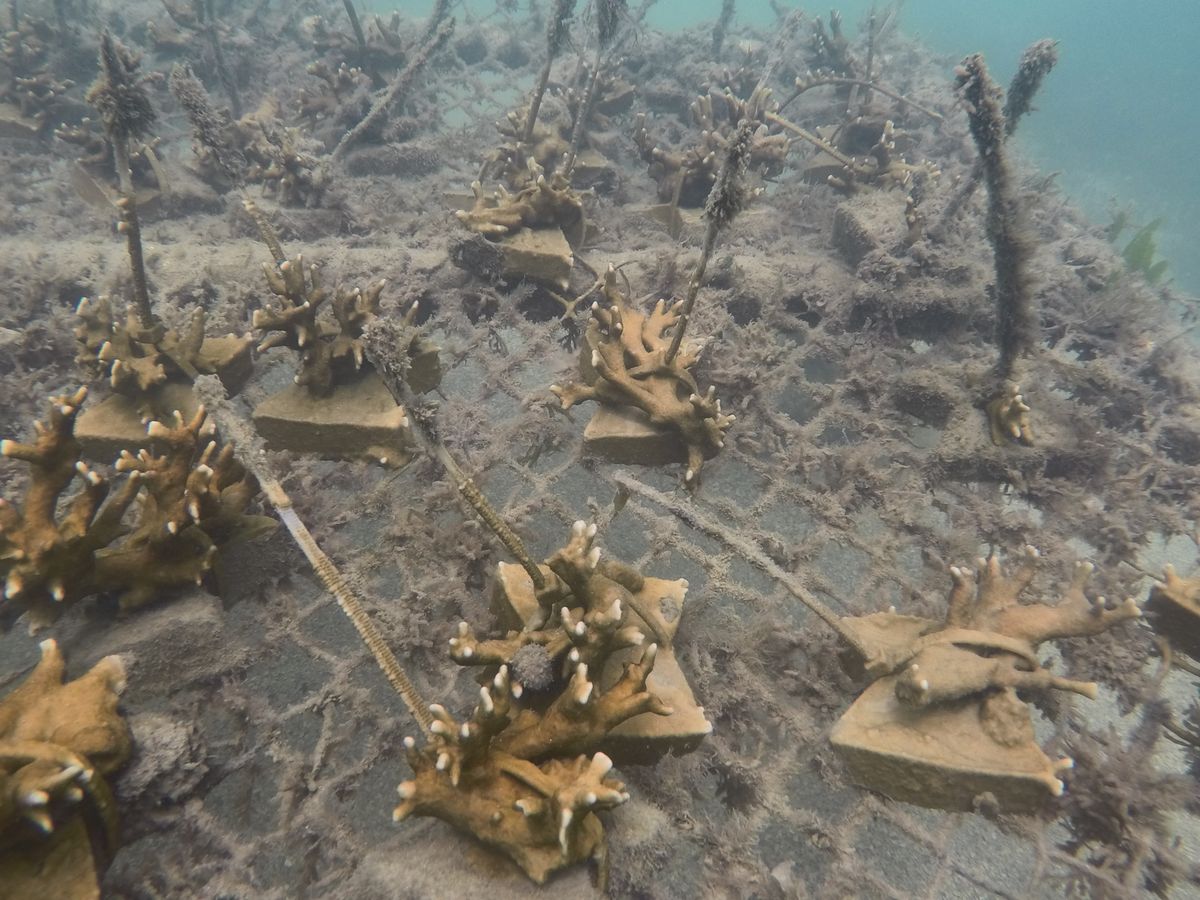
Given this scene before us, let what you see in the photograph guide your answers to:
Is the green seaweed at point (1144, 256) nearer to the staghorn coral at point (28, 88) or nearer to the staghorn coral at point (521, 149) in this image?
the staghorn coral at point (521, 149)

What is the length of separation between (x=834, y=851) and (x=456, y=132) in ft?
46.3

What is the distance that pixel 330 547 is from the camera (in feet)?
14.1

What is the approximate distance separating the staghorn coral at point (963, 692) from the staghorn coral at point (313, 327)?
4.64m

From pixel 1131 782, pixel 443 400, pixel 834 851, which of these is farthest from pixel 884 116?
pixel 834 851

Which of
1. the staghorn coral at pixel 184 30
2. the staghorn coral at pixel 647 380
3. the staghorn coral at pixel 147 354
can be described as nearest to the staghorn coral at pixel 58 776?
the staghorn coral at pixel 147 354

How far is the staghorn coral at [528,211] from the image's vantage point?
630 cm

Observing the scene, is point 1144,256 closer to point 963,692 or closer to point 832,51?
point 832,51

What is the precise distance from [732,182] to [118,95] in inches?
198

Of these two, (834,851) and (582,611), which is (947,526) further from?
(582,611)

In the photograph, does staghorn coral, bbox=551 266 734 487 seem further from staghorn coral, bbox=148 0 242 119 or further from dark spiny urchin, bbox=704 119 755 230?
staghorn coral, bbox=148 0 242 119

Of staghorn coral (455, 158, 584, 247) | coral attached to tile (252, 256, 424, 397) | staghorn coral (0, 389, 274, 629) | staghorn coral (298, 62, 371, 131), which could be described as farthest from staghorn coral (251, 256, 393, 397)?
staghorn coral (298, 62, 371, 131)

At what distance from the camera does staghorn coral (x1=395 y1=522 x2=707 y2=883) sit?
2.65 meters

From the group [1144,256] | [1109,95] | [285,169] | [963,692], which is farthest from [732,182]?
[1109,95]

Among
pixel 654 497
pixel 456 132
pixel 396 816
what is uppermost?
pixel 456 132
